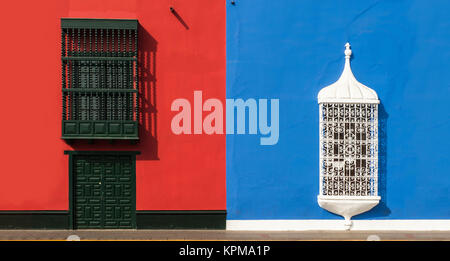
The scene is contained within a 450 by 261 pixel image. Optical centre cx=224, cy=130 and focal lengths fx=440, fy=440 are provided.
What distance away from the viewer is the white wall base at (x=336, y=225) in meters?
10.2

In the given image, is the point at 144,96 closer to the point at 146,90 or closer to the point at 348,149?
the point at 146,90

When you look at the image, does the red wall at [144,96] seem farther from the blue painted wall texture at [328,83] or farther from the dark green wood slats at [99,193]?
the blue painted wall texture at [328,83]

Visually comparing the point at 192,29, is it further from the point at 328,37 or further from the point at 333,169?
the point at 333,169

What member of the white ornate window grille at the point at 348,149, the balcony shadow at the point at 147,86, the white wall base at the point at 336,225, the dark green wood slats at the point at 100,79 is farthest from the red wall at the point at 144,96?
the white ornate window grille at the point at 348,149

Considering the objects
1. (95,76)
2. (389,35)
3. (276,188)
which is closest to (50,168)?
(95,76)

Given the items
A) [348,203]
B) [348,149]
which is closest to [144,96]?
[348,149]

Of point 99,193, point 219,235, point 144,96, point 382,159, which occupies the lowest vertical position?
point 219,235

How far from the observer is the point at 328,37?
33.5ft

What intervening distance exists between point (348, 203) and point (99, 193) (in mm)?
5680

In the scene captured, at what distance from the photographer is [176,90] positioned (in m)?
10.1

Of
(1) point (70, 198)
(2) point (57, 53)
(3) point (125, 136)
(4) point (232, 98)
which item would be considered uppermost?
(2) point (57, 53)

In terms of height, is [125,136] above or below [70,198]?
above

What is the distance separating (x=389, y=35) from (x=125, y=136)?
650cm

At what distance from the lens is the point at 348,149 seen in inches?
399
